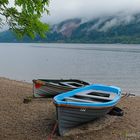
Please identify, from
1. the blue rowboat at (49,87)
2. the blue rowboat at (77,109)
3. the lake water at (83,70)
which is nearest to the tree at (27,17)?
the blue rowboat at (77,109)

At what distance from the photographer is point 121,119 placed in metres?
17.7

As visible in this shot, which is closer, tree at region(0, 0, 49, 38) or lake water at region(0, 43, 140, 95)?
tree at region(0, 0, 49, 38)

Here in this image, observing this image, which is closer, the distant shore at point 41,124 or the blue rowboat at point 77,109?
the blue rowboat at point 77,109

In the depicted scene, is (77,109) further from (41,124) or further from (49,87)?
(49,87)

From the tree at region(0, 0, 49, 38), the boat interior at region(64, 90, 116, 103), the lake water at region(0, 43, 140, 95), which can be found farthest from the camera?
the lake water at region(0, 43, 140, 95)

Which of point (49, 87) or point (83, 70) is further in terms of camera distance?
point (83, 70)

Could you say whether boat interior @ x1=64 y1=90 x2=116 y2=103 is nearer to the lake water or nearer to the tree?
the tree

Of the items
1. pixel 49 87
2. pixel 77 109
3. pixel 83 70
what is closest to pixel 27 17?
pixel 77 109

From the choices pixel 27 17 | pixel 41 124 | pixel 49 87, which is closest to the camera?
pixel 27 17

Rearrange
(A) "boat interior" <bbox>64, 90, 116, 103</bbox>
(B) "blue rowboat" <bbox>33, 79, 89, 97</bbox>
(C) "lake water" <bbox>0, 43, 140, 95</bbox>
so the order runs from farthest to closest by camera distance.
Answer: (C) "lake water" <bbox>0, 43, 140, 95</bbox>, (B) "blue rowboat" <bbox>33, 79, 89, 97</bbox>, (A) "boat interior" <bbox>64, 90, 116, 103</bbox>

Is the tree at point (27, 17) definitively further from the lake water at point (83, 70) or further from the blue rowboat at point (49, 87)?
the lake water at point (83, 70)

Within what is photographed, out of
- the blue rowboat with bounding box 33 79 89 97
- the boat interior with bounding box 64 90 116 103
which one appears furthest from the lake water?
the boat interior with bounding box 64 90 116 103

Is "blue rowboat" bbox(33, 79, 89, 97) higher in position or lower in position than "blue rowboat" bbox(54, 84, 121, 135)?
lower

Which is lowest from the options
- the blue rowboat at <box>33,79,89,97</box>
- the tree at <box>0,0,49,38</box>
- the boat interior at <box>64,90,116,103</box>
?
the blue rowboat at <box>33,79,89,97</box>
